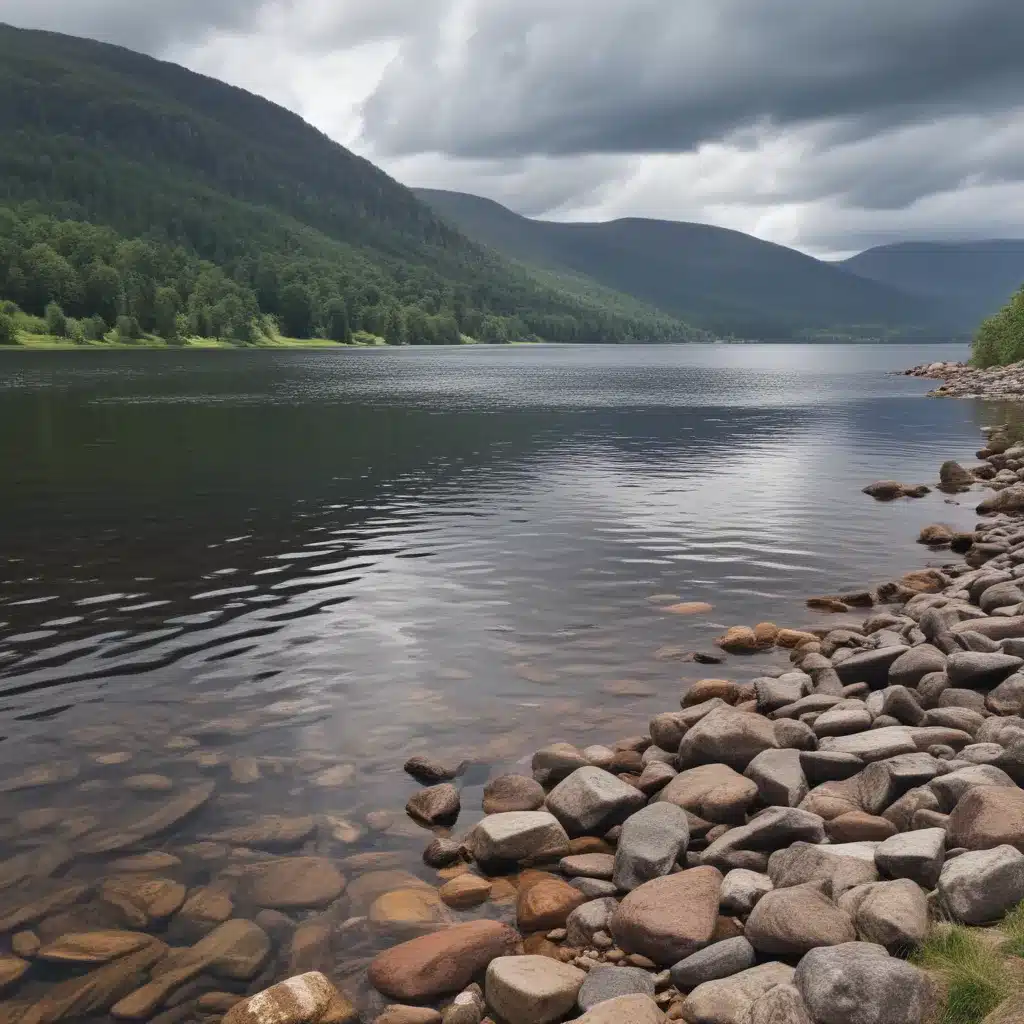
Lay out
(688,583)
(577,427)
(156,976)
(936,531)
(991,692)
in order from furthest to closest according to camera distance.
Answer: (577,427)
(936,531)
(688,583)
(991,692)
(156,976)

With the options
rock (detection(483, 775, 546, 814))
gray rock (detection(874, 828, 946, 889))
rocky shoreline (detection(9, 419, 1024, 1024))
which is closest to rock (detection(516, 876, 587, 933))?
rocky shoreline (detection(9, 419, 1024, 1024))

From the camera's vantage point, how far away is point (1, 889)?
A: 11.9 metres

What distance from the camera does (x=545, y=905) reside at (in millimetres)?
11523

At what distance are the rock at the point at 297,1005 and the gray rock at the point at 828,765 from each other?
7.43 meters

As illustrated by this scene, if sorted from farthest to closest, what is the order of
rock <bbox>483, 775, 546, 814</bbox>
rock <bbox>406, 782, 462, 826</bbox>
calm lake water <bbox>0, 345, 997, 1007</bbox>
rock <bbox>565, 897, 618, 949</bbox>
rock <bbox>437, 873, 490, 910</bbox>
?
calm lake water <bbox>0, 345, 997, 1007</bbox>, rock <bbox>483, 775, 546, 814</bbox>, rock <bbox>406, 782, 462, 826</bbox>, rock <bbox>437, 873, 490, 910</bbox>, rock <bbox>565, 897, 618, 949</bbox>

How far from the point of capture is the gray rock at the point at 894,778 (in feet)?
40.8

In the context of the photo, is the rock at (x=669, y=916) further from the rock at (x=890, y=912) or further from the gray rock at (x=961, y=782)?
the gray rock at (x=961, y=782)

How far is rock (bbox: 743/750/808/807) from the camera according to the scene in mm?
13320

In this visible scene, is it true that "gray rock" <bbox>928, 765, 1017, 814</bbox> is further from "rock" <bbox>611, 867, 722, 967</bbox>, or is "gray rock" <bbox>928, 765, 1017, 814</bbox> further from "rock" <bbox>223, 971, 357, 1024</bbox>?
"rock" <bbox>223, 971, 357, 1024</bbox>

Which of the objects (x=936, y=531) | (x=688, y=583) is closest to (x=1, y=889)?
(x=688, y=583)

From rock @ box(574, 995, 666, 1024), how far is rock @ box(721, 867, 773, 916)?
2.10m

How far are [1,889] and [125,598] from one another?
14.2 m

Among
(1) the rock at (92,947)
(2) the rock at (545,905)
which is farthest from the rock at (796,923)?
(1) the rock at (92,947)

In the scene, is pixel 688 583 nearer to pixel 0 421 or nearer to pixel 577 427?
pixel 577 427
